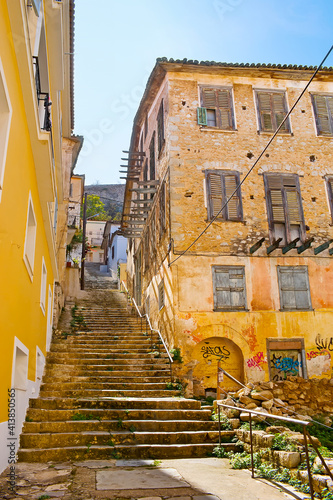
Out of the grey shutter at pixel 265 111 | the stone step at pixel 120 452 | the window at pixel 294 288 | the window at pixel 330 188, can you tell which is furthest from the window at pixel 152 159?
the stone step at pixel 120 452

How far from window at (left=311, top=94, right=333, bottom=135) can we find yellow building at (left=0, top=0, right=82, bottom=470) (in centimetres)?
967

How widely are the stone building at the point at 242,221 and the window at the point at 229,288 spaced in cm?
3

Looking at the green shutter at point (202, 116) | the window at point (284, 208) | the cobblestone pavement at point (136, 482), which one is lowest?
the cobblestone pavement at point (136, 482)

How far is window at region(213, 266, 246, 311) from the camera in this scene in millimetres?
13461

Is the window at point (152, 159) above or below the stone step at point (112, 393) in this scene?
above

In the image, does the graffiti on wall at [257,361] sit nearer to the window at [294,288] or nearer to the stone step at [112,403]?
the window at [294,288]

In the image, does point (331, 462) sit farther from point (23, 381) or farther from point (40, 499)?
point (23, 381)

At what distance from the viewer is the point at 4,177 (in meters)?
4.99

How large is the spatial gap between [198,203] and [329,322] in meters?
5.67

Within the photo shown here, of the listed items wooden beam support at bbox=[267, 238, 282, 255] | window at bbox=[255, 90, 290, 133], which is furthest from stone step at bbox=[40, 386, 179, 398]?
window at bbox=[255, 90, 290, 133]

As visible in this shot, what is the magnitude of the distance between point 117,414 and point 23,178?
17.5 feet

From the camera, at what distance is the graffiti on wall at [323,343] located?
43.8 feet

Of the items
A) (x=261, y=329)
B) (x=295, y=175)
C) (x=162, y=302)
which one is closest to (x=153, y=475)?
(x=261, y=329)

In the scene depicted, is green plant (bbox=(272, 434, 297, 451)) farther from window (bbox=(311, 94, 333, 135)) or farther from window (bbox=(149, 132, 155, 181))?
window (bbox=(149, 132, 155, 181))
